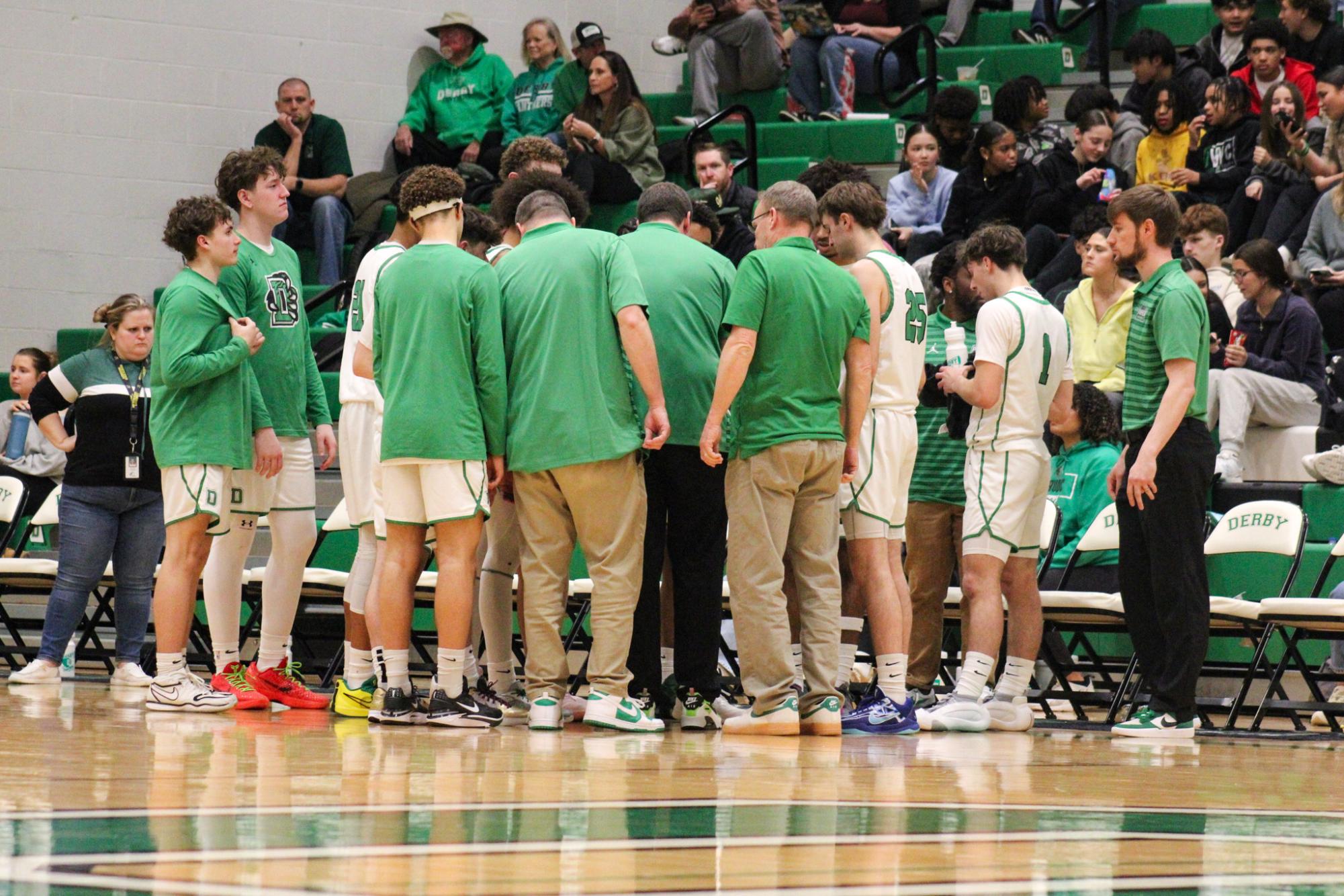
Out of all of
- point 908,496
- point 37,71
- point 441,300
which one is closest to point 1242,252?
point 908,496

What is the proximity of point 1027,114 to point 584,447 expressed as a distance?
6.47 m

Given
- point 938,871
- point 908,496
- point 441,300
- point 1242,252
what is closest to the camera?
point 938,871

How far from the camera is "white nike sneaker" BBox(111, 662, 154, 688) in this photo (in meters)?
7.03

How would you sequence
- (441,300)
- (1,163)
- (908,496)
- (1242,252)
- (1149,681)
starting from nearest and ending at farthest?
(441,300) → (1149,681) → (908,496) → (1242,252) → (1,163)

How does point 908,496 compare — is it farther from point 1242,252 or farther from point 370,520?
point 1242,252

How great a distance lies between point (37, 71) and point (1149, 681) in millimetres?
8345

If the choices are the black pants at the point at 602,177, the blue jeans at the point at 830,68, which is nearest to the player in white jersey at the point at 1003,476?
the black pants at the point at 602,177

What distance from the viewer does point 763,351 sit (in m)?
5.33

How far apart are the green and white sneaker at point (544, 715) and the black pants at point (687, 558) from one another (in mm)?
419

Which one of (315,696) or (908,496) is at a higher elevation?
(908,496)

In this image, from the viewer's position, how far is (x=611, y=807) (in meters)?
3.34

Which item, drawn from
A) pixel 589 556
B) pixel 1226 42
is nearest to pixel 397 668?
pixel 589 556

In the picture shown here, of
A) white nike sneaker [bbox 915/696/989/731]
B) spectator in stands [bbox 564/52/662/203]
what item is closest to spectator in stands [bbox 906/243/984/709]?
white nike sneaker [bbox 915/696/989/731]

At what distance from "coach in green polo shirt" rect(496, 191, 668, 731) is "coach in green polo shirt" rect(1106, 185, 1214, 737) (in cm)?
164
